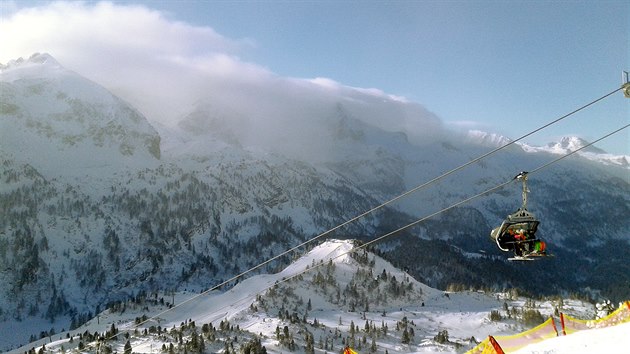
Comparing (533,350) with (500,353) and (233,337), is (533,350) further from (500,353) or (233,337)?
(233,337)

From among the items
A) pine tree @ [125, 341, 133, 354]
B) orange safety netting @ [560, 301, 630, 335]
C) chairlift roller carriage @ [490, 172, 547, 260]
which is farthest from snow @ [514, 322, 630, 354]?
pine tree @ [125, 341, 133, 354]

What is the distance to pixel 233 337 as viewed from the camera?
143 metres

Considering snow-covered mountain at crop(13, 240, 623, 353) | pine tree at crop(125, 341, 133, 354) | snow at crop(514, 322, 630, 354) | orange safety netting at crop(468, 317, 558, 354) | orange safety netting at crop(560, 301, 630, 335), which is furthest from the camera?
snow-covered mountain at crop(13, 240, 623, 353)

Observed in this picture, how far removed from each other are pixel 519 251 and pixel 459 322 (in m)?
170

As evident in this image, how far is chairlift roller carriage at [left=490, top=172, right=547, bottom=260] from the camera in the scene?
25.6 metres

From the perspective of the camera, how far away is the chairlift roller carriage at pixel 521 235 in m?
25.6

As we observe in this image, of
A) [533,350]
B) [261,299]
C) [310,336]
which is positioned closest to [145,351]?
[310,336]

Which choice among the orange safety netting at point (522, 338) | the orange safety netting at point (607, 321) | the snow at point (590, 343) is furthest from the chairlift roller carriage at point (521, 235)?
the orange safety netting at point (607, 321)

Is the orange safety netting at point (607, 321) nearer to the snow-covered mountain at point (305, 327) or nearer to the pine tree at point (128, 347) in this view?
the snow-covered mountain at point (305, 327)

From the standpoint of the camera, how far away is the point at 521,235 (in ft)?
84.8

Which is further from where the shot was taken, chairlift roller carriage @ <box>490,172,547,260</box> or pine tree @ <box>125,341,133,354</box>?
pine tree @ <box>125,341,133,354</box>

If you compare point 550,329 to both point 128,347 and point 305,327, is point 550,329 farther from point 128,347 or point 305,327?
point 305,327

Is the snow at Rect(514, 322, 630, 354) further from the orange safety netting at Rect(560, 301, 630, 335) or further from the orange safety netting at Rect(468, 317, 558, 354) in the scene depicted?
the orange safety netting at Rect(560, 301, 630, 335)

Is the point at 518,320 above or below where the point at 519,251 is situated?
below
